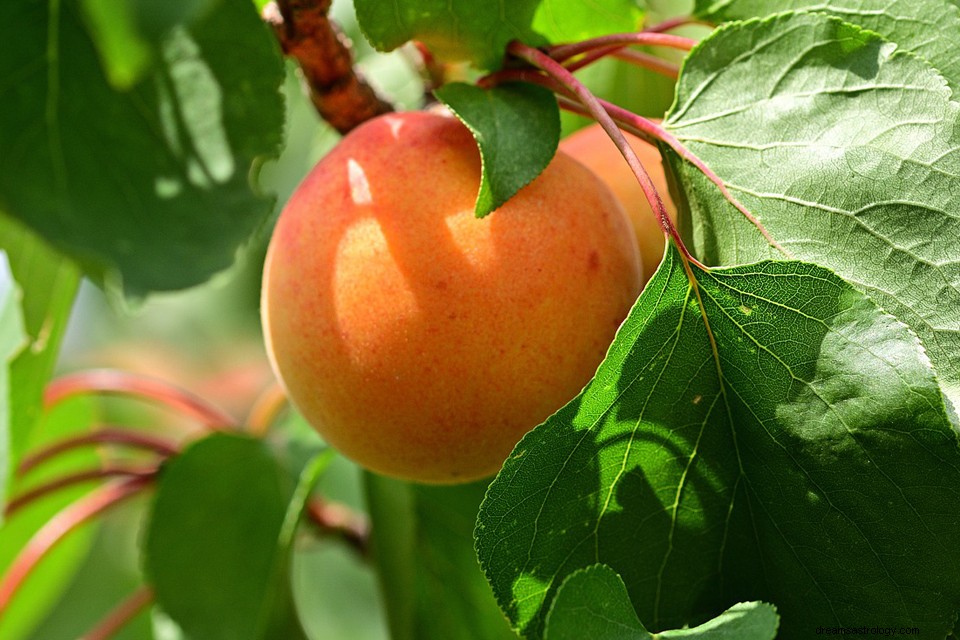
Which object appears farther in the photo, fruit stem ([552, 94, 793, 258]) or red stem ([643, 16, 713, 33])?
red stem ([643, 16, 713, 33])

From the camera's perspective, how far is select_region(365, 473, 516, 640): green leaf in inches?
38.6

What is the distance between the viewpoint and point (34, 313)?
0.91 meters

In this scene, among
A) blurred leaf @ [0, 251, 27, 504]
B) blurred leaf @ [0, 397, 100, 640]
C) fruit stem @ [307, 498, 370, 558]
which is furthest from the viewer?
blurred leaf @ [0, 397, 100, 640]

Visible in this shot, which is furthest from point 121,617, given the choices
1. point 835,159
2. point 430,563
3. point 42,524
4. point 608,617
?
point 835,159

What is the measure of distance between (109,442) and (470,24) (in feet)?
2.47

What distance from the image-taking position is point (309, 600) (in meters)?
1.68

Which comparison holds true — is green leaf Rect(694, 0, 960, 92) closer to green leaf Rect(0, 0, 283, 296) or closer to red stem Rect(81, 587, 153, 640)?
green leaf Rect(0, 0, 283, 296)

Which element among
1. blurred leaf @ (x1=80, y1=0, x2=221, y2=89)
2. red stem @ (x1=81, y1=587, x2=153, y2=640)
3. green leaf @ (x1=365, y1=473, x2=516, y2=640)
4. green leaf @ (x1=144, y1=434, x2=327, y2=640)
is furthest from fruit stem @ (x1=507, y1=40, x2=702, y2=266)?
red stem @ (x1=81, y1=587, x2=153, y2=640)

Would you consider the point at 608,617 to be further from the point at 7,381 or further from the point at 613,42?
the point at 7,381

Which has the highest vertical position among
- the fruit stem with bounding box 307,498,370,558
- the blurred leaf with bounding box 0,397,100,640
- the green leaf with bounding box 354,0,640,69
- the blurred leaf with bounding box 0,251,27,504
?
the green leaf with bounding box 354,0,640,69

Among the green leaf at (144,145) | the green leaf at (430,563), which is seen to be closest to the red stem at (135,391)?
the green leaf at (430,563)

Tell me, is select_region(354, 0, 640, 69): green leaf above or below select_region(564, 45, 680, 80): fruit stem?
above

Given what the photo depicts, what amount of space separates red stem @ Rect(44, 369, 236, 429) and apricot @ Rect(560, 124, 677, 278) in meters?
0.63

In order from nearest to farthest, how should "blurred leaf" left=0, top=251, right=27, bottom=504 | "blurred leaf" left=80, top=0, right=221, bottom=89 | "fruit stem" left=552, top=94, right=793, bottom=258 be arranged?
"blurred leaf" left=80, top=0, right=221, bottom=89
"fruit stem" left=552, top=94, right=793, bottom=258
"blurred leaf" left=0, top=251, right=27, bottom=504
